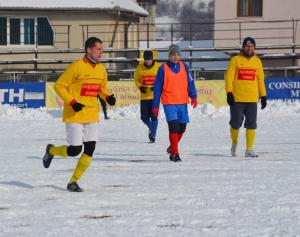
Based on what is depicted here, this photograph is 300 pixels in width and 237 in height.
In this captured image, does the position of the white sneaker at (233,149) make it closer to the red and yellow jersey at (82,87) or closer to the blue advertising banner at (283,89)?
the red and yellow jersey at (82,87)

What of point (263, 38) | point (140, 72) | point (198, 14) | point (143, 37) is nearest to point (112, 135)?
point (140, 72)

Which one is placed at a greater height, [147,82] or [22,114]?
[147,82]

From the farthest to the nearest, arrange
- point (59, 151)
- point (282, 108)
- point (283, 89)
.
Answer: point (283, 89) → point (282, 108) → point (59, 151)

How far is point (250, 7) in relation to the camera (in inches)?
1491

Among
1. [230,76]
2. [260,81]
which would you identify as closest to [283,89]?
[260,81]

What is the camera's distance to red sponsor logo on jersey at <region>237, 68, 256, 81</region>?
13188 mm

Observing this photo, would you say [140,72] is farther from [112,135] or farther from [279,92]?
[279,92]

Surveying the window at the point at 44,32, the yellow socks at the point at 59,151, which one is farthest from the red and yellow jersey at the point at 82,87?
the window at the point at 44,32

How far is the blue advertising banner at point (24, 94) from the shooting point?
26.6m

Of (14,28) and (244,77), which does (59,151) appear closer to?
(244,77)

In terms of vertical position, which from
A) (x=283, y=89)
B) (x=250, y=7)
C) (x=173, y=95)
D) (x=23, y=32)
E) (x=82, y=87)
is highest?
(x=250, y=7)

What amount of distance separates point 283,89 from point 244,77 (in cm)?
1360

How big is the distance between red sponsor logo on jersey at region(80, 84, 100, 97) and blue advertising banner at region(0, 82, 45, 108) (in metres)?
17.2

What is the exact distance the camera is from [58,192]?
369 inches
